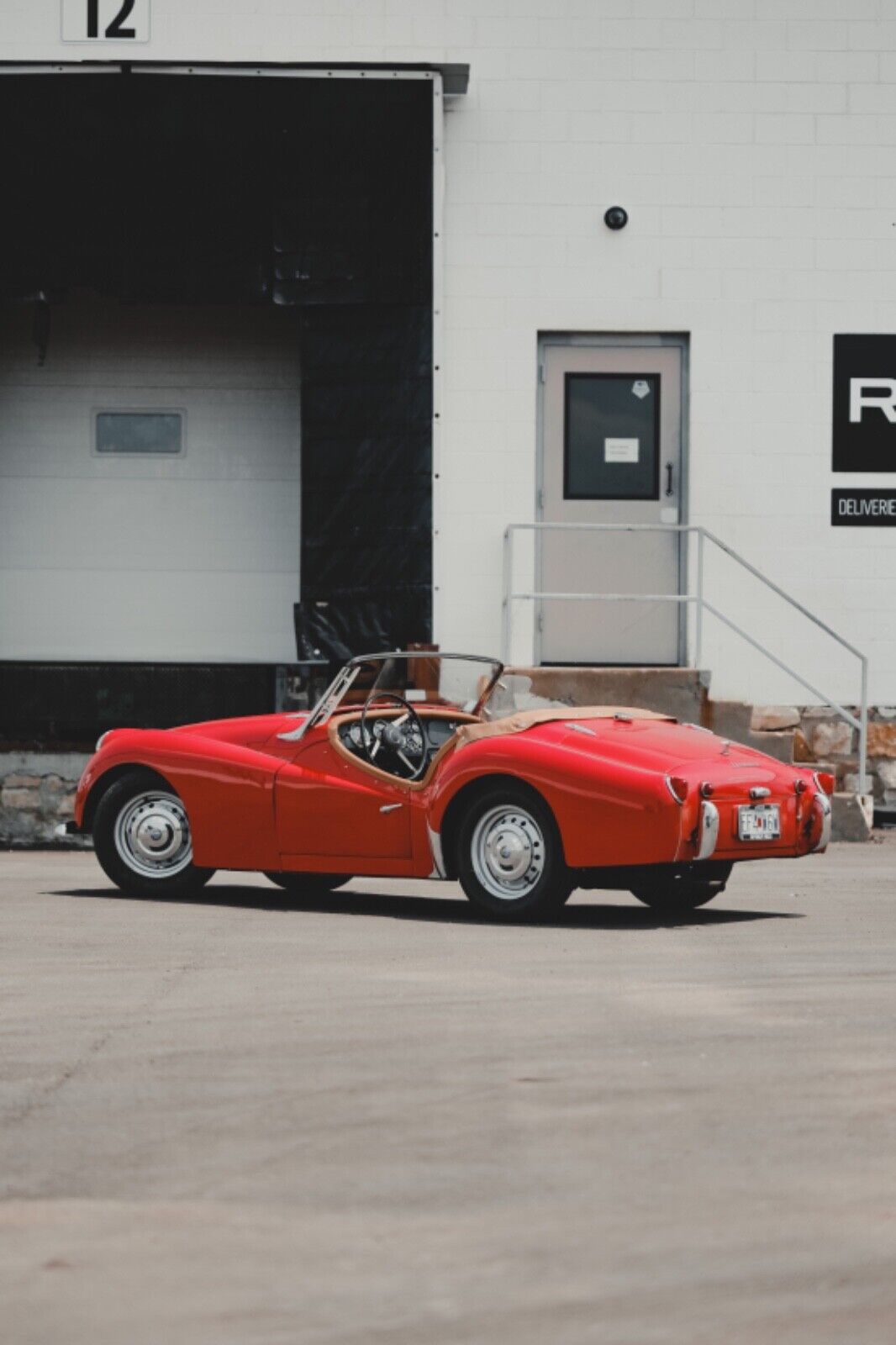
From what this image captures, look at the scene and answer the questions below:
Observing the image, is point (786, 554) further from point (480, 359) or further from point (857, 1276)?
point (857, 1276)

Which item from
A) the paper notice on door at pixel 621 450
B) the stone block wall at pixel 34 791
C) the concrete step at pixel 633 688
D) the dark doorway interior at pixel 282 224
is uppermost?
the dark doorway interior at pixel 282 224

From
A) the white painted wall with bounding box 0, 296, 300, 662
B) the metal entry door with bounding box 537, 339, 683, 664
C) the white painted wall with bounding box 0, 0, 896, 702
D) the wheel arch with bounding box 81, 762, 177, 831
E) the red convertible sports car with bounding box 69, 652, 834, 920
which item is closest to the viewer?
the red convertible sports car with bounding box 69, 652, 834, 920

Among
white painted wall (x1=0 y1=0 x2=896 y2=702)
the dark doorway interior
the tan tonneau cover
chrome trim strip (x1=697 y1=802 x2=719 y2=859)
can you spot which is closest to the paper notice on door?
white painted wall (x1=0 y1=0 x2=896 y2=702)

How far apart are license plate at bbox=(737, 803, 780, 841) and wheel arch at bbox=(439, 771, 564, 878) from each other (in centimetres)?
87

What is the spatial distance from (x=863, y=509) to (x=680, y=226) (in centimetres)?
268

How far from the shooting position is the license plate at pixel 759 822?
9898 millimetres

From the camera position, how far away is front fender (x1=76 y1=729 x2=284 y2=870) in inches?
430

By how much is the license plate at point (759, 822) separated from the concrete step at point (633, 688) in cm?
588

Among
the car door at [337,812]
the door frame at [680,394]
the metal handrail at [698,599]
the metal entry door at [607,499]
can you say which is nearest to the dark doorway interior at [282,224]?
the metal handrail at [698,599]

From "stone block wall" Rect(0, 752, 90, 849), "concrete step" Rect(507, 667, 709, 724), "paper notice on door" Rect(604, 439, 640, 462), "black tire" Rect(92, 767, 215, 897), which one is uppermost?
"paper notice on door" Rect(604, 439, 640, 462)

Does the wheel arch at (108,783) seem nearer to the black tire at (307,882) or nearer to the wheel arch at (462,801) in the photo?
the black tire at (307,882)

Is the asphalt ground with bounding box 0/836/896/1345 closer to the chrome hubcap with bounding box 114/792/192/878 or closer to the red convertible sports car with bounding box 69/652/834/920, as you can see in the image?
the red convertible sports car with bounding box 69/652/834/920

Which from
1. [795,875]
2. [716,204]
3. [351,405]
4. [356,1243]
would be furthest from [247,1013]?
[716,204]

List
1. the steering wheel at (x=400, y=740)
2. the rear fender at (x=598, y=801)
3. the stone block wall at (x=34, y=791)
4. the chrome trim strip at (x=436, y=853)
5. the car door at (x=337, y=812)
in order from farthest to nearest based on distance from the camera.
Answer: the stone block wall at (x=34, y=791) → the steering wheel at (x=400, y=740) → the car door at (x=337, y=812) → the chrome trim strip at (x=436, y=853) → the rear fender at (x=598, y=801)
